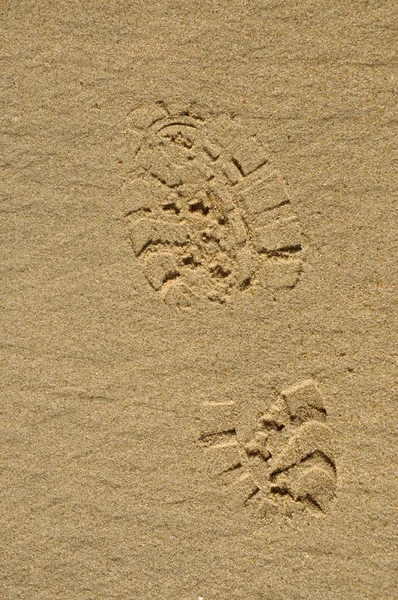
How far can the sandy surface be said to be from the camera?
1764mm

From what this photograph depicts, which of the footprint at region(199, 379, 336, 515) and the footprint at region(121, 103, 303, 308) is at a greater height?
the footprint at region(121, 103, 303, 308)

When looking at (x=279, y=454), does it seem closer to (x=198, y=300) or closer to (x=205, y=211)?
(x=198, y=300)

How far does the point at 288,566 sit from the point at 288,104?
1.30 m

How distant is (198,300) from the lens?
1.82 m

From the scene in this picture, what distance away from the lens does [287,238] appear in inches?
69.9

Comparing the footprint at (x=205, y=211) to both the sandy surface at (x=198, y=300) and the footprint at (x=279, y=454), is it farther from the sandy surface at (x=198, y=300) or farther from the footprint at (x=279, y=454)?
the footprint at (x=279, y=454)

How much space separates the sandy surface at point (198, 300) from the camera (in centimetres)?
176

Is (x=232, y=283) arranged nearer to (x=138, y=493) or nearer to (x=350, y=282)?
(x=350, y=282)

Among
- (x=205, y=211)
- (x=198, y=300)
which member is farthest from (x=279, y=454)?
(x=205, y=211)

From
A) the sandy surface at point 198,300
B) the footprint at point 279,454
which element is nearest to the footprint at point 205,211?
the sandy surface at point 198,300

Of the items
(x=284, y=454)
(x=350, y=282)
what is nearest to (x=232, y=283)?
(x=350, y=282)

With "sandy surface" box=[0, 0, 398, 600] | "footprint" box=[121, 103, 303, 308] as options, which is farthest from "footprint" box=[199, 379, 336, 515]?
"footprint" box=[121, 103, 303, 308]

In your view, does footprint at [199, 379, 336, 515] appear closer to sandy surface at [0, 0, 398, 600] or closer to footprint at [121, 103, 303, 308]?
sandy surface at [0, 0, 398, 600]

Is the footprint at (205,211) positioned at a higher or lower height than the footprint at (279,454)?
higher
